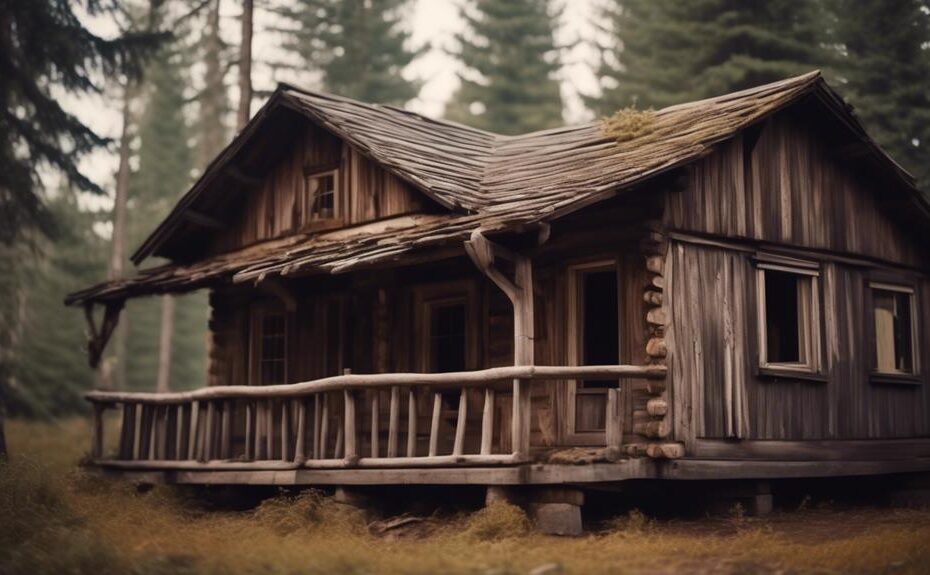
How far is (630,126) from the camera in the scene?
17.1 m

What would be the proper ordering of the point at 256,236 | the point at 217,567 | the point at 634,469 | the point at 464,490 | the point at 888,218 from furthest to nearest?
the point at 256,236 → the point at 888,218 → the point at 464,490 → the point at 634,469 → the point at 217,567

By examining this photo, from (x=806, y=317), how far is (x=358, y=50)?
2746 cm

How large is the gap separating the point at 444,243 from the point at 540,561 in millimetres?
4363

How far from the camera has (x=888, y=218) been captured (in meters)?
18.2

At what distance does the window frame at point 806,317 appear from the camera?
621 inches

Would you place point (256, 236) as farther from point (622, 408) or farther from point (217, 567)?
point (217, 567)

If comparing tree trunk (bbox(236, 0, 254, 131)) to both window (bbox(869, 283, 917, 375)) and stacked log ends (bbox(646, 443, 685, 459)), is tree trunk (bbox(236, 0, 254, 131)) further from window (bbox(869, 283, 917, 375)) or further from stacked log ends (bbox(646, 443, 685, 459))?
stacked log ends (bbox(646, 443, 685, 459))

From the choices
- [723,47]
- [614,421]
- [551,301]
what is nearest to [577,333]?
[551,301]

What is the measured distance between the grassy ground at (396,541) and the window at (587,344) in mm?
1489

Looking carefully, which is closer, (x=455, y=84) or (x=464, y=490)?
(x=464, y=490)

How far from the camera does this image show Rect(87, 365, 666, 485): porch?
1316 centimetres

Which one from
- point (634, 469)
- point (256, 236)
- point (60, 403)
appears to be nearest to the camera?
point (634, 469)

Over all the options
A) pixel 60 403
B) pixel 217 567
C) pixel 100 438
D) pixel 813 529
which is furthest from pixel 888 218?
pixel 60 403

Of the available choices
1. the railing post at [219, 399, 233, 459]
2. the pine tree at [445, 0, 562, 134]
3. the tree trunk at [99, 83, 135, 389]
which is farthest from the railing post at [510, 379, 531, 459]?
the pine tree at [445, 0, 562, 134]
